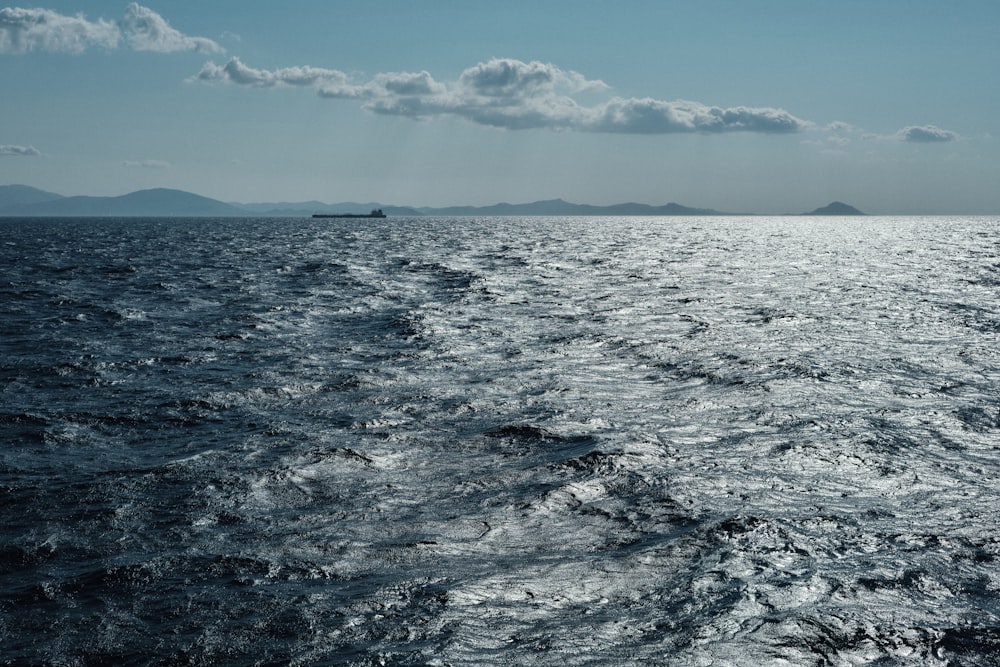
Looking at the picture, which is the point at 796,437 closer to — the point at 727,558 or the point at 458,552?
the point at 727,558

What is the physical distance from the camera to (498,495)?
39.7 feet

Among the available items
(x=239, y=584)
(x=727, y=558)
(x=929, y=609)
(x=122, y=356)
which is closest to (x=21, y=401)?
(x=122, y=356)

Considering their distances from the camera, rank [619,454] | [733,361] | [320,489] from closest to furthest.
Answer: [320,489]
[619,454]
[733,361]

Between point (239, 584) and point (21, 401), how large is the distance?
11779mm

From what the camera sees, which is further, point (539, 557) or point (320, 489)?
point (320, 489)

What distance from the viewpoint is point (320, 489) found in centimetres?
1235

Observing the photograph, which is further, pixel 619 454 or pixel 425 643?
pixel 619 454

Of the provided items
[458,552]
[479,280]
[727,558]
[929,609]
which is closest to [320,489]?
[458,552]

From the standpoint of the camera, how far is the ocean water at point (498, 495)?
26.0 ft

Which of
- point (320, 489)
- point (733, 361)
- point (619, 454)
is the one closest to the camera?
point (320, 489)

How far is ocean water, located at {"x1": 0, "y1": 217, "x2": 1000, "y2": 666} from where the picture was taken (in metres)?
7.93

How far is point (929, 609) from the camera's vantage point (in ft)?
27.8

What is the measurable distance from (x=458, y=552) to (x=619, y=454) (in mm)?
4883

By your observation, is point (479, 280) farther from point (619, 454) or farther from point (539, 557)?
point (539, 557)
